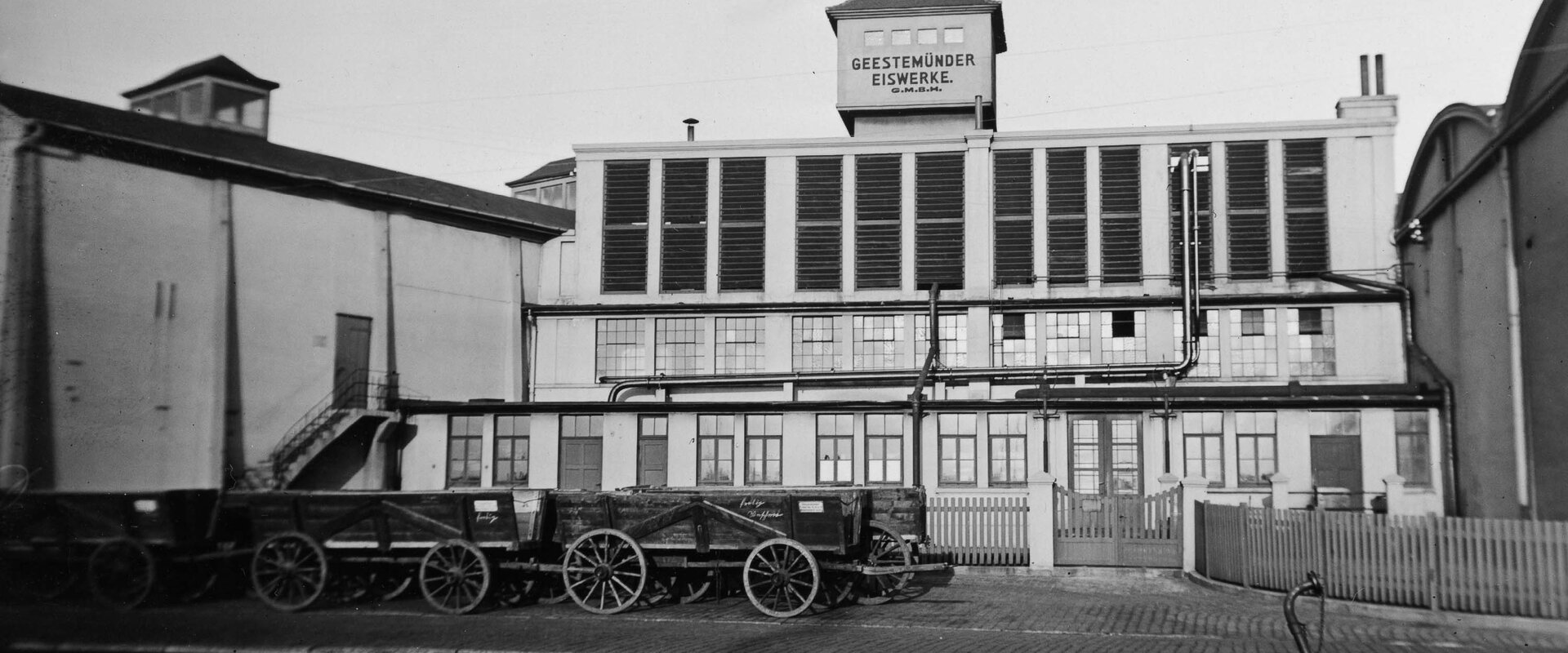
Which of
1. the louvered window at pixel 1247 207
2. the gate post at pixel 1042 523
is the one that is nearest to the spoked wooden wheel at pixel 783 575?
the gate post at pixel 1042 523

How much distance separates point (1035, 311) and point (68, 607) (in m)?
24.9

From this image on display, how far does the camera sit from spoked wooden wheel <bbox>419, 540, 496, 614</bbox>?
16.2m

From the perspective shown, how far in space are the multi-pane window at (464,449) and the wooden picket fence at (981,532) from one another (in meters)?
12.9

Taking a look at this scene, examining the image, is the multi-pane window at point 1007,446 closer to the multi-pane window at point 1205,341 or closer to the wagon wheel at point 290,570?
the multi-pane window at point 1205,341

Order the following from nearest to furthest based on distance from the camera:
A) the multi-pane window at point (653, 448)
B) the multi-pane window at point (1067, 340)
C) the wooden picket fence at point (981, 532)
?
the wooden picket fence at point (981, 532) < the multi-pane window at point (653, 448) < the multi-pane window at point (1067, 340)

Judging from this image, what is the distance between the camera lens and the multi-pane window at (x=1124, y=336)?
33.7m

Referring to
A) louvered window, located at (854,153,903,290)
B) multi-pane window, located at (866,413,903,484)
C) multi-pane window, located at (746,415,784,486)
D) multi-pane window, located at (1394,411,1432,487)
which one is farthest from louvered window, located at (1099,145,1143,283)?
Result: multi-pane window, located at (746,415,784,486)

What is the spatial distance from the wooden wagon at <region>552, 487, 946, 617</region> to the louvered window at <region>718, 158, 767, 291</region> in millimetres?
18691

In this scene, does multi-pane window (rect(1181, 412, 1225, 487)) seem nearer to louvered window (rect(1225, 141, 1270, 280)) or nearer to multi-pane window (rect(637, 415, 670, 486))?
louvered window (rect(1225, 141, 1270, 280))

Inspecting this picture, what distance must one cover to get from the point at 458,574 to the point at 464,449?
49.3 feet

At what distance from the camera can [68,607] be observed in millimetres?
15250

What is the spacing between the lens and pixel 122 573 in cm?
1585

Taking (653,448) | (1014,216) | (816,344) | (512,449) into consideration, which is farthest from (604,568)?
(1014,216)

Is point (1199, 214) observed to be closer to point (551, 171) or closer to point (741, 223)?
point (741, 223)
